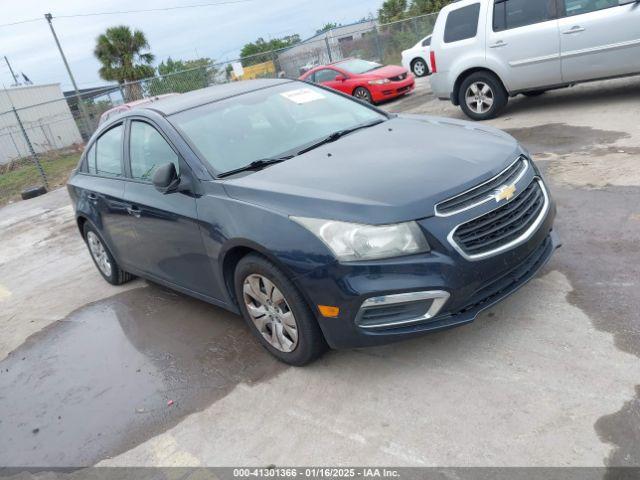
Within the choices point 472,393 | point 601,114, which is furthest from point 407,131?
point 601,114

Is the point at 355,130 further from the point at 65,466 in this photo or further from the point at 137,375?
the point at 65,466

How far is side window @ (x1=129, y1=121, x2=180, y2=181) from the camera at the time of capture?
4.17 metres

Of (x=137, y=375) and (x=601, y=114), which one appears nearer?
(x=137, y=375)

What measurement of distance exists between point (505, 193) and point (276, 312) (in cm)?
151

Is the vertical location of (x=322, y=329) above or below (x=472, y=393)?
above

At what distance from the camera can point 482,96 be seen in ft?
30.2

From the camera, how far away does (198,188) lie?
3777 mm

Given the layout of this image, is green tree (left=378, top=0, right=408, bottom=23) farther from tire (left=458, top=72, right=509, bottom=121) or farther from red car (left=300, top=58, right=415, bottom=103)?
tire (left=458, top=72, right=509, bottom=121)

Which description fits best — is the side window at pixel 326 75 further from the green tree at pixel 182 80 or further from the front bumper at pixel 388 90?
the green tree at pixel 182 80

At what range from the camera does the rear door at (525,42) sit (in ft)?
27.0

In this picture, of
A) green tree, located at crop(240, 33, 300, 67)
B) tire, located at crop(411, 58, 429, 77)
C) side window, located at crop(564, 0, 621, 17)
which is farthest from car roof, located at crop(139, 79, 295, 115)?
green tree, located at crop(240, 33, 300, 67)

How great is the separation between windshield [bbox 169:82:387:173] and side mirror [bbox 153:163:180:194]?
23 cm

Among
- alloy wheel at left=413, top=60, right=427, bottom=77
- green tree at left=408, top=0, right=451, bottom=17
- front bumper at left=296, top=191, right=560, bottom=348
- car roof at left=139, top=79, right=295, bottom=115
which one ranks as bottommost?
alloy wheel at left=413, top=60, right=427, bottom=77

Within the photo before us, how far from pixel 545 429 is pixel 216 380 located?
6.64ft
